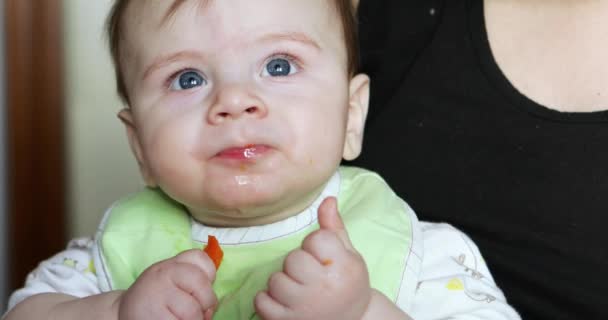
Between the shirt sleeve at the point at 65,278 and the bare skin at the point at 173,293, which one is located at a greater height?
the bare skin at the point at 173,293

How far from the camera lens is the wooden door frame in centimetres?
194

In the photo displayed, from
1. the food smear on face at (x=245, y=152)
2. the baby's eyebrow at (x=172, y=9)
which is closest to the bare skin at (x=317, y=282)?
the food smear on face at (x=245, y=152)

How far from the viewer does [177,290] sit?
2.52ft

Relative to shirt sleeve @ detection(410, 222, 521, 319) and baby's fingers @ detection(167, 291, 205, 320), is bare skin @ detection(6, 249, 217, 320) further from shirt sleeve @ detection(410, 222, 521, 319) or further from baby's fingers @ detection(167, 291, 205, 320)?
shirt sleeve @ detection(410, 222, 521, 319)

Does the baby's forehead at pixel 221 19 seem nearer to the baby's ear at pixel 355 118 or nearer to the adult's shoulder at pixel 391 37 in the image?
the baby's ear at pixel 355 118

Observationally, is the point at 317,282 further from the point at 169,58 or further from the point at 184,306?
the point at 169,58

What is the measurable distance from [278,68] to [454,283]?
0.35 meters

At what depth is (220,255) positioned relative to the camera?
0.84m

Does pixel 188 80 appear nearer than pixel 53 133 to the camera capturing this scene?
Yes

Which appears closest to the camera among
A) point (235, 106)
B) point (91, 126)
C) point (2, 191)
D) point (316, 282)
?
point (316, 282)

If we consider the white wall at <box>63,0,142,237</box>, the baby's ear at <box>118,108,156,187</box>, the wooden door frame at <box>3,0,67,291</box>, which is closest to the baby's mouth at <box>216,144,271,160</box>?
the baby's ear at <box>118,108,156,187</box>

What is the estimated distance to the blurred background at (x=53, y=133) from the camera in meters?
1.95

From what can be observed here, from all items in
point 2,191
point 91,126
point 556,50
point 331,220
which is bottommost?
point 2,191

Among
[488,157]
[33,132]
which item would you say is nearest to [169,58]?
[488,157]
